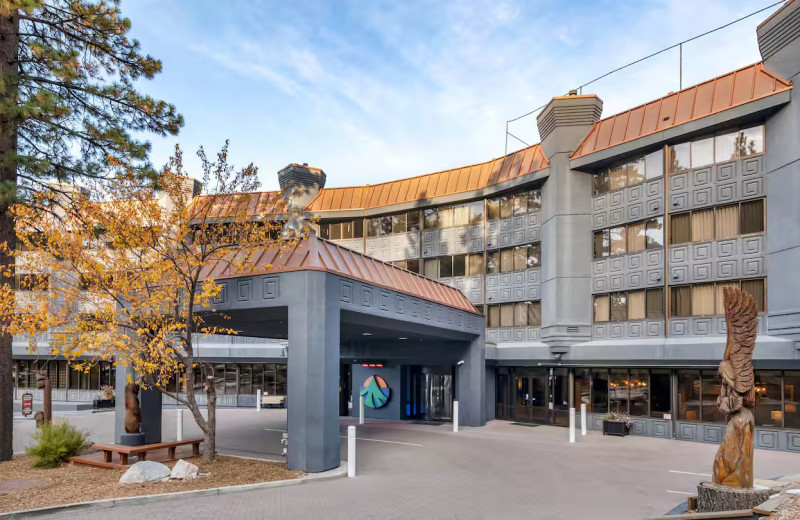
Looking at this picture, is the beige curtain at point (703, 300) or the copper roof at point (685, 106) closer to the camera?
the copper roof at point (685, 106)

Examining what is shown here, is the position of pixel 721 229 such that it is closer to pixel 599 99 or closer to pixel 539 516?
pixel 599 99

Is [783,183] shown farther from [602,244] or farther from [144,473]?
[144,473]

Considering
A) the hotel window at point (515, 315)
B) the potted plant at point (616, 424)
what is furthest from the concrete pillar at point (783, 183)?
the hotel window at point (515, 315)

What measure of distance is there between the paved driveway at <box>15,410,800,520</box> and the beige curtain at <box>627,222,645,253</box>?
323 inches

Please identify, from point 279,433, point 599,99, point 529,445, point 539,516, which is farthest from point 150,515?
point 599,99

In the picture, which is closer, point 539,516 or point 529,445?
point 539,516

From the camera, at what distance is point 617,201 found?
88.6 feet

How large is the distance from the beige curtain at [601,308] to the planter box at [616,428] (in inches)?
191

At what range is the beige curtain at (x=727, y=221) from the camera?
2308 centimetres

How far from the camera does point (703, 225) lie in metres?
24.0

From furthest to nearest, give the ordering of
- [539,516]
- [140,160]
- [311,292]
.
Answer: [140,160] → [311,292] → [539,516]

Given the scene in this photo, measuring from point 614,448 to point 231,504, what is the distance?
48.3ft

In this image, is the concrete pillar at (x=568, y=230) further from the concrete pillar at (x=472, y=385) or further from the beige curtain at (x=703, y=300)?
the beige curtain at (x=703, y=300)

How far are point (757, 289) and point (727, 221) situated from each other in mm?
2894
